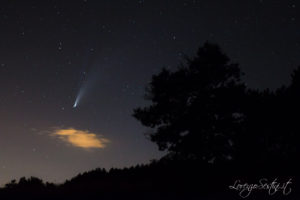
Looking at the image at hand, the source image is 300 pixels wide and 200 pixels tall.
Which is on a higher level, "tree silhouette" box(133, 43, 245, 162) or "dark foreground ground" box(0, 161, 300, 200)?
"tree silhouette" box(133, 43, 245, 162)

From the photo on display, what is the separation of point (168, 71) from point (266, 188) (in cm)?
1219

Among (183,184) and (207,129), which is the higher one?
(207,129)

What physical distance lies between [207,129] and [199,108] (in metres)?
1.41

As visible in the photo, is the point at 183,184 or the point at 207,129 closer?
the point at 183,184

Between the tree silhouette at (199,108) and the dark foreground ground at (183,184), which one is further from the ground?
the tree silhouette at (199,108)

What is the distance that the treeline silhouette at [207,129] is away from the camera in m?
22.3

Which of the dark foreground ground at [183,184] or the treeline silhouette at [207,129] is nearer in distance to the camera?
the dark foreground ground at [183,184]

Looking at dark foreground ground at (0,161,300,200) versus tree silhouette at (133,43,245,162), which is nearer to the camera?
dark foreground ground at (0,161,300,200)

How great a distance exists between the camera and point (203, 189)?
58.9 feet

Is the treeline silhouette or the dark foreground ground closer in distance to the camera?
the dark foreground ground

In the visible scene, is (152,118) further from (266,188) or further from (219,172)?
(266,188)

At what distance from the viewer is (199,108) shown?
2423 centimetres

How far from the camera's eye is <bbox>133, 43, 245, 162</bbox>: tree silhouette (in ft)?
78.0

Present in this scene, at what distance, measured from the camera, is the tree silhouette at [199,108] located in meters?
23.8
